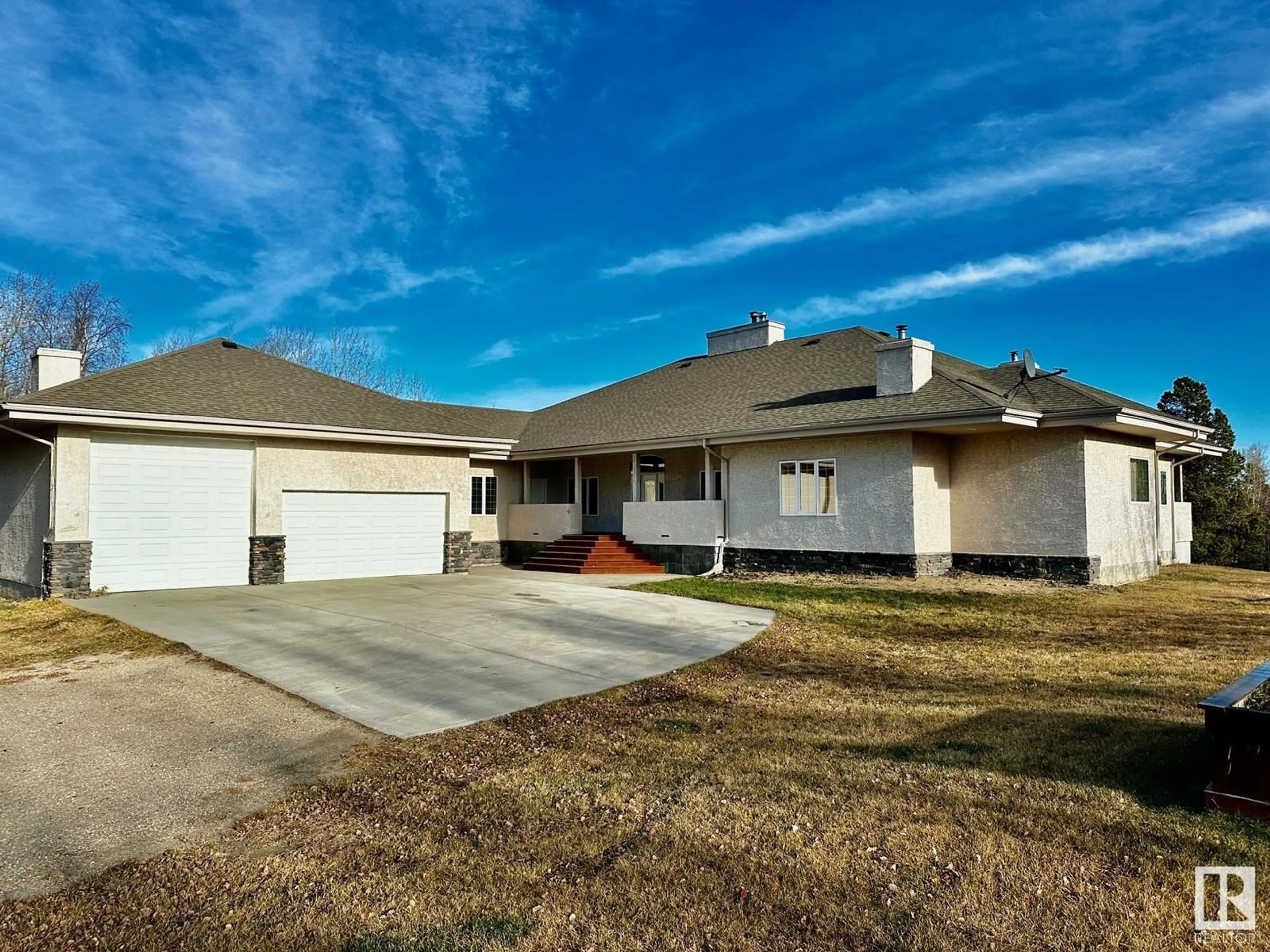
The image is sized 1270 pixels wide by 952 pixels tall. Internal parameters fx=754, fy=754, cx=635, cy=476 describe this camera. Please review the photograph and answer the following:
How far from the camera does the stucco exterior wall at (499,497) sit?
72.0 ft

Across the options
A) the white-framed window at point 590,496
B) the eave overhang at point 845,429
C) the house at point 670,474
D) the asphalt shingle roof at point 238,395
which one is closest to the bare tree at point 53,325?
the asphalt shingle roof at point 238,395

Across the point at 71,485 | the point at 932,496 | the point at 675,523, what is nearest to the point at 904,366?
the point at 932,496

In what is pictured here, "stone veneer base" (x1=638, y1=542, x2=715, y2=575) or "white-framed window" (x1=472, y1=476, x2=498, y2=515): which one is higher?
"white-framed window" (x1=472, y1=476, x2=498, y2=515)

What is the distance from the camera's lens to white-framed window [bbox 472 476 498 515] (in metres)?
22.2

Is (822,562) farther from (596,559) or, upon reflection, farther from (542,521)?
(542,521)

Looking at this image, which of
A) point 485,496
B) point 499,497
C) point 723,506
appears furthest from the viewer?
point 499,497

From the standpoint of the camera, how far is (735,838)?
3.83 metres

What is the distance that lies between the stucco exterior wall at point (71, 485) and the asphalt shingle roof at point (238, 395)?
666 mm

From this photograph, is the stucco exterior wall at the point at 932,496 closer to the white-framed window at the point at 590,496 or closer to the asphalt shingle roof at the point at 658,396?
the asphalt shingle roof at the point at 658,396

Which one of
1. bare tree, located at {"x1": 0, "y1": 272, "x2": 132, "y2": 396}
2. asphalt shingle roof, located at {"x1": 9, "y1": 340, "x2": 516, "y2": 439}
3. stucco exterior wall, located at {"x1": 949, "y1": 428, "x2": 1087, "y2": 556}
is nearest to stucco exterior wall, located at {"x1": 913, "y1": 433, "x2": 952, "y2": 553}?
stucco exterior wall, located at {"x1": 949, "y1": 428, "x2": 1087, "y2": 556}

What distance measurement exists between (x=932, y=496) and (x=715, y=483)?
5.56m

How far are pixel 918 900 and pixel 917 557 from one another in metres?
12.7

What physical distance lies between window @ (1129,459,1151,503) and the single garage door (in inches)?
614

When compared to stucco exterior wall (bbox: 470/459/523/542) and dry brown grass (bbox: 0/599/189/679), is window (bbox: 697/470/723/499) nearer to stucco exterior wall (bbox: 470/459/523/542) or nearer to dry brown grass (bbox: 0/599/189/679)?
stucco exterior wall (bbox: 470/459/523/542)
